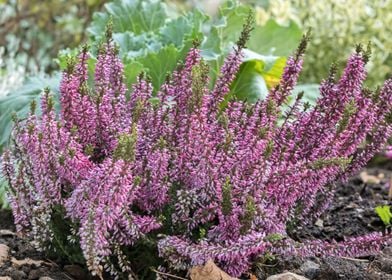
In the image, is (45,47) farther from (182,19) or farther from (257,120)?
(257,120)

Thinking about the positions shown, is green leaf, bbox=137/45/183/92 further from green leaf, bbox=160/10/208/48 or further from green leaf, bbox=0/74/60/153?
green leaf, bbox=0/74/60/153

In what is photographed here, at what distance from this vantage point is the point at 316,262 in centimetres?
301

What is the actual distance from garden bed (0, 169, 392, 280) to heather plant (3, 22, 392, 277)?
113 millimetres

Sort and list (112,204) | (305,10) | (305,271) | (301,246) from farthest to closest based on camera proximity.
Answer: (305,10)
(305,271)
(301,246)
(112,204)

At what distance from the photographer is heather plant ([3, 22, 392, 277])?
249 centimetres

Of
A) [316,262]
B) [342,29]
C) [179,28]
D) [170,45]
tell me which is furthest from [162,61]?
[342,29]

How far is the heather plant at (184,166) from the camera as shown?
2.49 metres

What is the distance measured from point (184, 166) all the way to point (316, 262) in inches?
29.8

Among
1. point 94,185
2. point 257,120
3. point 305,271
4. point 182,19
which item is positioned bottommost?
point 305,271

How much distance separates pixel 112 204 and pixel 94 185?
0.14 m

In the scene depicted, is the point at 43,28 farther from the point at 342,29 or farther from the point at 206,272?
the point at 206,272

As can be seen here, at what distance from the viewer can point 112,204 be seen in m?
2.33

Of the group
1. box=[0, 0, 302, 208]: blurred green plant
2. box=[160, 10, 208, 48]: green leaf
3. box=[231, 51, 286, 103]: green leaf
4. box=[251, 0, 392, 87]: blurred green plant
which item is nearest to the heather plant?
box=[0, 0, 302, 208]: blurred green plant

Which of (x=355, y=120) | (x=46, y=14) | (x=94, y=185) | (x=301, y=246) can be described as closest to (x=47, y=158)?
(x=94, y=185)
